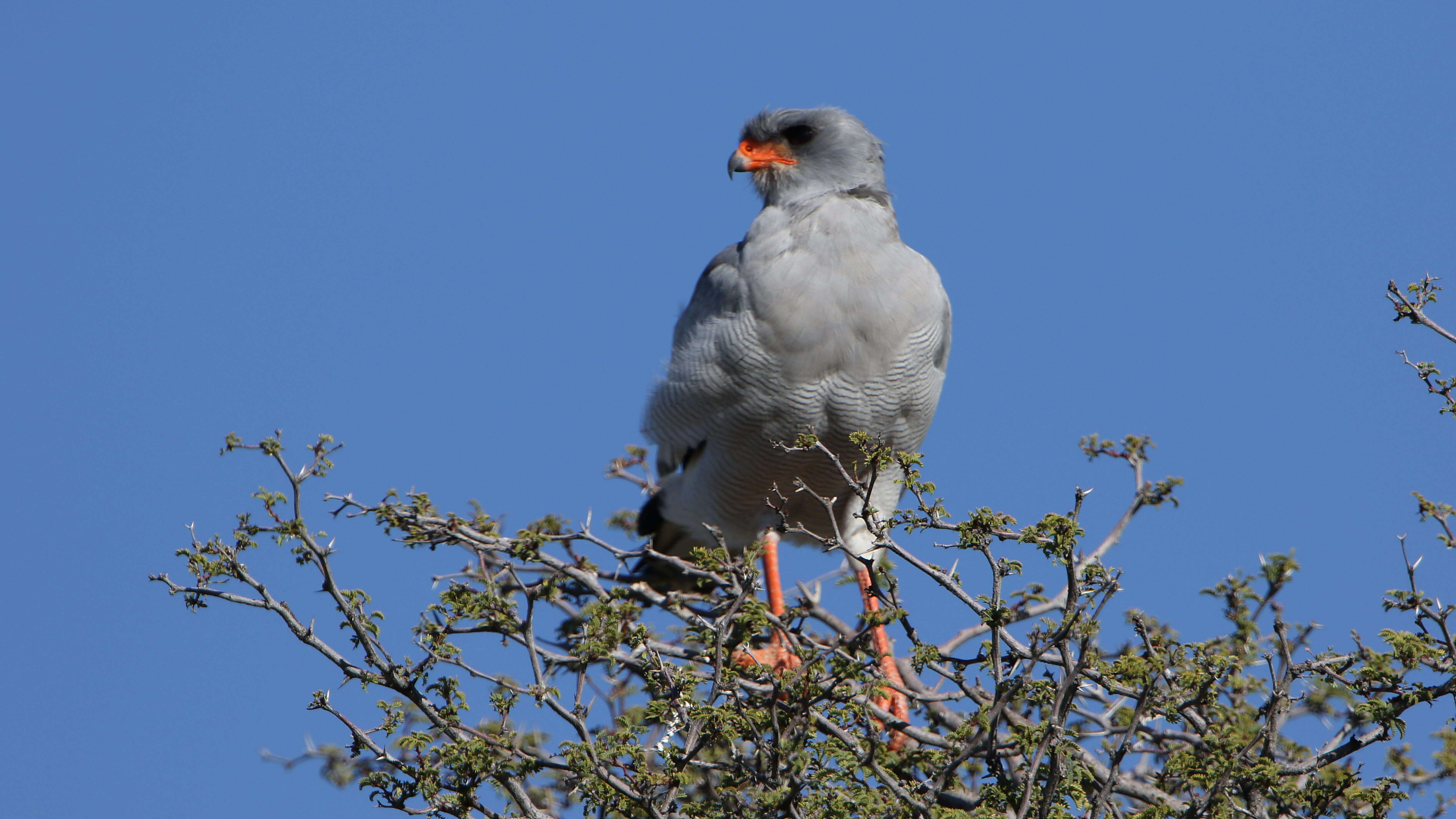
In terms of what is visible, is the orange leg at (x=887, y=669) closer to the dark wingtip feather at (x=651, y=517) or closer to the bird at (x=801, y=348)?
the bird at (x=801, y=348)

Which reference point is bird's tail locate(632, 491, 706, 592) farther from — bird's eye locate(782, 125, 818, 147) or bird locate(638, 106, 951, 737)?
bird's eye locate(782, 125, 818, 147)

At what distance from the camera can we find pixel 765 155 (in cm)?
633

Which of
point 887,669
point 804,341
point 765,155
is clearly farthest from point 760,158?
point 887,669

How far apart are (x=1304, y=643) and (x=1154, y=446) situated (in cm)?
144

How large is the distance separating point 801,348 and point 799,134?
1252 millimetres

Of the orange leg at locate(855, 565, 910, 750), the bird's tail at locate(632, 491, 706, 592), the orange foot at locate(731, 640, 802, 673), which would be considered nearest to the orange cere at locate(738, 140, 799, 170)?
the bird's tail at locate(632, 491, 706, 592)

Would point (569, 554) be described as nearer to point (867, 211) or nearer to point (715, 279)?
point (715, 279)

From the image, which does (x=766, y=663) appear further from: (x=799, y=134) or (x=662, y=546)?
(x=799, y=134)

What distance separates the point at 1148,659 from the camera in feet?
11.0

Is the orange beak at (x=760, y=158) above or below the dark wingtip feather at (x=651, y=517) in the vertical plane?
above

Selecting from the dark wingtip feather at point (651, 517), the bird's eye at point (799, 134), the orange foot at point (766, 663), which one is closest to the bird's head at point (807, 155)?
the bird's eye at point (799, 134)

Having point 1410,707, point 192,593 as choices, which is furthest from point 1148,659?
point 192,593

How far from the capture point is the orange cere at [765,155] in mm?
6285

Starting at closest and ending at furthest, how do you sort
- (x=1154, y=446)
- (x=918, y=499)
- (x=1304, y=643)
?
1. (x=918, y=499)
2. (x=1304, y=643)
3. (x=1154, y=446)
